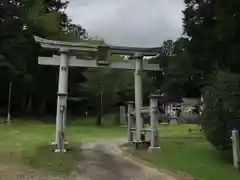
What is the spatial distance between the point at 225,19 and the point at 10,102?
29.3m

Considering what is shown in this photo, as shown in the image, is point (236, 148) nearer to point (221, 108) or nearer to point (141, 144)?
point (221, 108)

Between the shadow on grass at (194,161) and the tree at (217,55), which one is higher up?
the tree at (217,55)

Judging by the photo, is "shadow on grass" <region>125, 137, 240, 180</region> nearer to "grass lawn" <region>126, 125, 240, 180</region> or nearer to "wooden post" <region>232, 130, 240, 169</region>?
"grass lawn" <region>126, 125, 240, 180</region>

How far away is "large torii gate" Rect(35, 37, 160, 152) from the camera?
1522 centimetres

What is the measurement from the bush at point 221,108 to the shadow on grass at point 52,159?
4187mm

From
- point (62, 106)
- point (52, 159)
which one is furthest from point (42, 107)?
point (52, 159)

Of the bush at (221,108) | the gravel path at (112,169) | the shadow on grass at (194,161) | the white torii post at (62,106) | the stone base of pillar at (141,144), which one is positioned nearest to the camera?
the gravel path at (112,169)

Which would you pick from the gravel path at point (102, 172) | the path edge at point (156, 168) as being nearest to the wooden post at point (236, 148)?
the path edge at point (156, 168)

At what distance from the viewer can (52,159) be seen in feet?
41.4

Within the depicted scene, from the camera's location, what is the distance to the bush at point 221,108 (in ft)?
39.1

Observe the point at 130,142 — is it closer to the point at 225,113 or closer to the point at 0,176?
the point at 225,113

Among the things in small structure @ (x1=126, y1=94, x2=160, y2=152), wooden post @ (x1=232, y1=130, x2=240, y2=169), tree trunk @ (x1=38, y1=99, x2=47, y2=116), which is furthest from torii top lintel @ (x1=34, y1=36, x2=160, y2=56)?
tree trunk @ (x1=38, y1=99, x2=47, y2=116)

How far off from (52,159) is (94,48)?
17.8ft

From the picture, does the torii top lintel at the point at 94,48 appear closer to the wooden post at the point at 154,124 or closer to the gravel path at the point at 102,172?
the wooden post at the point at 154,124
